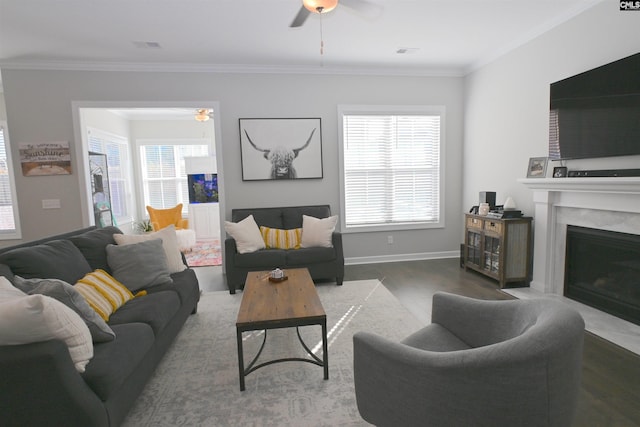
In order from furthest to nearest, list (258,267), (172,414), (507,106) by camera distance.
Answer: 1. (507,106)
2. (258,267)
3. (172,414)

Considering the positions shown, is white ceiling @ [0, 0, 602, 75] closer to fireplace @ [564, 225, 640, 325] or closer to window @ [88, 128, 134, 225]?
window @ [88, 128, 134, 225]

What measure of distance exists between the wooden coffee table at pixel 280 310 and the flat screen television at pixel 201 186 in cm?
509

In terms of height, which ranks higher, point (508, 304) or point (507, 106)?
point (507, 106)

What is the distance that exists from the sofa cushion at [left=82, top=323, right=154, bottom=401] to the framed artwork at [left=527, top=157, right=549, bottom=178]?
397 cm

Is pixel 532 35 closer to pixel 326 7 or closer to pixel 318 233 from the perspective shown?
pixel 326 7

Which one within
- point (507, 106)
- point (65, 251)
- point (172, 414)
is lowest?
point (172, 414)

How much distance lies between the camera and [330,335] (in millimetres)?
2746

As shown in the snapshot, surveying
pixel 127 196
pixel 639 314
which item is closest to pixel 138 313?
pixel 639 314

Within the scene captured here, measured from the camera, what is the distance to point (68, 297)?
168 cm

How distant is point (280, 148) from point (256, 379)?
3.26m

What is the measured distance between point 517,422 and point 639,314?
256 centimetres

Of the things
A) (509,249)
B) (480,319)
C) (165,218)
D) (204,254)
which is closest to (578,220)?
(509,249)

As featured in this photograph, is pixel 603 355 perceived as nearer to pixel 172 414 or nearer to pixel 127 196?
pixel 172 414

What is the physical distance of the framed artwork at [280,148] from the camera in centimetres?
465
